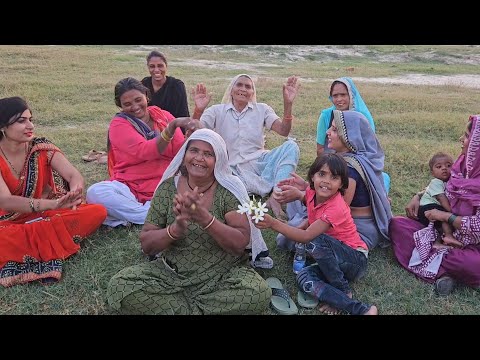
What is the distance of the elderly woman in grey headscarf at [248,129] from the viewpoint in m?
5.27

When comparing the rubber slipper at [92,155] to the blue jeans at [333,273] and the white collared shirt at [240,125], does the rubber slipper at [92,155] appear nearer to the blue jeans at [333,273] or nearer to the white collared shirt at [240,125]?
the white collared shirt at [240,125]

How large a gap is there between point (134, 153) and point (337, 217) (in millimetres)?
2257

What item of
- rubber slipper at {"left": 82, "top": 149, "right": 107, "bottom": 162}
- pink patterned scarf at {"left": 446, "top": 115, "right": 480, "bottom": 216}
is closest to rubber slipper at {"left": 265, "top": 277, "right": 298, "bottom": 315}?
pink patterned scarf at {"left": 446, "top": 115, "right": 480, "bottom": 216}

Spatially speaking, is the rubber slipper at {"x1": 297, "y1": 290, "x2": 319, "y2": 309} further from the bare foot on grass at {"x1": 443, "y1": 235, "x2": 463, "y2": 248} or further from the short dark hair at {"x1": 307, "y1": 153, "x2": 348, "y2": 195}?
the bare foot on grass at {"x1": 443, "y1": 235, "x2": 463, "y2": 248}

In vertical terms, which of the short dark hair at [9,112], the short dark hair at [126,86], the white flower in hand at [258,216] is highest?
the short dark hair at [126,86]

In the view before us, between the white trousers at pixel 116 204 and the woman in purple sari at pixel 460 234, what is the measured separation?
2608mm

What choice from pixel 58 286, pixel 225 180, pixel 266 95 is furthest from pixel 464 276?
pixel 266 95

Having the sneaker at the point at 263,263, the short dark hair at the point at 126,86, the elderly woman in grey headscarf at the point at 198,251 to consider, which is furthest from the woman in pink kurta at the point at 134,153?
the sneaker at the point at 263,263

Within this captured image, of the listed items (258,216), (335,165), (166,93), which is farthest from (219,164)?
(166,93)

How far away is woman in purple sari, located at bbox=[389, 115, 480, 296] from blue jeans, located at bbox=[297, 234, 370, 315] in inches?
23.7

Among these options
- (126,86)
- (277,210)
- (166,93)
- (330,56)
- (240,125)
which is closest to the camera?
(126,86)

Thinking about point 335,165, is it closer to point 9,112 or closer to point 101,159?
point 9,112

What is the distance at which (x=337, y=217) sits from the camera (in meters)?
3.63

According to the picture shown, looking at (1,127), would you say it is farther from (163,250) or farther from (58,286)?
(163,250)
